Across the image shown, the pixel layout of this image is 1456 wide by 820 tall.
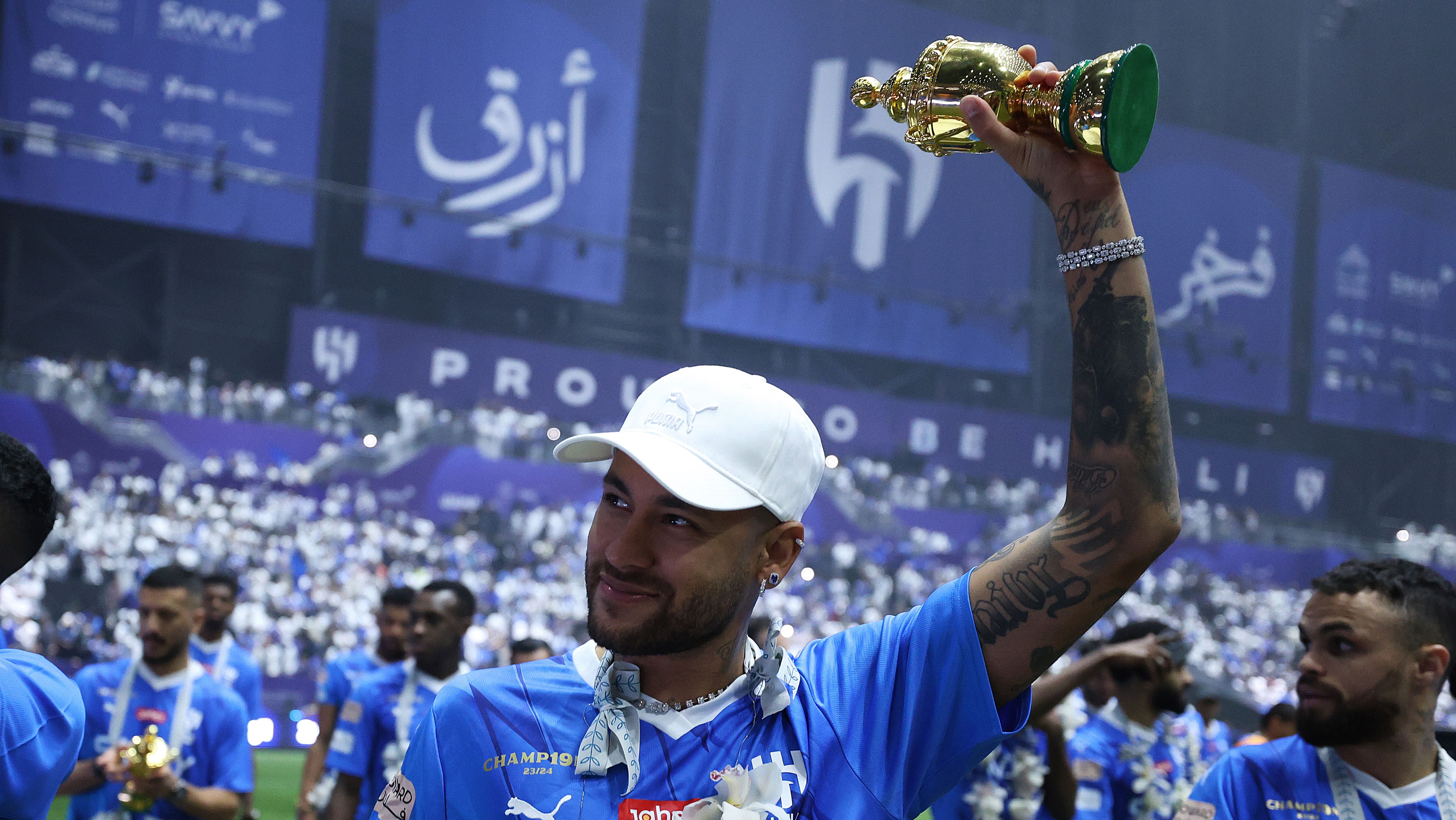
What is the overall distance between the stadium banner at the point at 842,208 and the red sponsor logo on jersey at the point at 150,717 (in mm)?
10695

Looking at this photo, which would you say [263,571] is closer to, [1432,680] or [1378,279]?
[1432,680]

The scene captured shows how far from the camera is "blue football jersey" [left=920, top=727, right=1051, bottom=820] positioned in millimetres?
3984

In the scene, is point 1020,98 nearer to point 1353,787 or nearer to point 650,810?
point 650,810

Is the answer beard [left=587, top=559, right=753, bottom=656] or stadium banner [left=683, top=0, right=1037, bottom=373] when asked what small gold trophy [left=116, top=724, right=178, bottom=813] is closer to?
beard [left=587, top=559, right=753, bottom=656]

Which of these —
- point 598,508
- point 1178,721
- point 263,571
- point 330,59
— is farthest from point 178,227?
point 598,508

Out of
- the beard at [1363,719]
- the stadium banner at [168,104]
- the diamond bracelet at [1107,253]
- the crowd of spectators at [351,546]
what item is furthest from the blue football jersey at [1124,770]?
the stadium banner at [168,104]

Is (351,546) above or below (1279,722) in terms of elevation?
below

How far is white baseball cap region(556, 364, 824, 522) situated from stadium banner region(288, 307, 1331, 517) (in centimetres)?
1241

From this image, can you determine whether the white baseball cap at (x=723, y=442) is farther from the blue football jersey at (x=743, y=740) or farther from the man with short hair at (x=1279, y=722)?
the man with short hair at (x=1279, y=722)

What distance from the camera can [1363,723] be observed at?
2410 millimetres

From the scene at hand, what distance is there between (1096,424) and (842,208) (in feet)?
48.7

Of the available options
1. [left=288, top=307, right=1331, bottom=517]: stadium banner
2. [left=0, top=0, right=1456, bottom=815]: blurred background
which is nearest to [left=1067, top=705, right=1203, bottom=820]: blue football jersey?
[left=0, top=0, right=1456, bottom=815]: blurred background

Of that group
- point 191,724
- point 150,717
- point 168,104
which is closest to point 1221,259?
point 168,104

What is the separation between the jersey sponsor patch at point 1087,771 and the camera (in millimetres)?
4426
